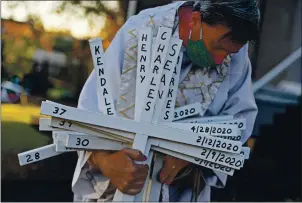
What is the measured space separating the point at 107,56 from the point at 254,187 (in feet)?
3.34

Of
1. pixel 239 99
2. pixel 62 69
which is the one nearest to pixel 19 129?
pixel 62 69

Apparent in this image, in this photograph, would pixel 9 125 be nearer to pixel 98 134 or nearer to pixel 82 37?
pixel 82 37

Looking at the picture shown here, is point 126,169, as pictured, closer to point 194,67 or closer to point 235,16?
point 194,67

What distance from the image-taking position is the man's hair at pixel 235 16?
167cm

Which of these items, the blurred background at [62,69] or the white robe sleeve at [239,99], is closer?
the white robe sleeve at [239,99]

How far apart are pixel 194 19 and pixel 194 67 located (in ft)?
0.48

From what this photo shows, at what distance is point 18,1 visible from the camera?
213 cm

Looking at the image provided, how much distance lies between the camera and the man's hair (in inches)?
65.6

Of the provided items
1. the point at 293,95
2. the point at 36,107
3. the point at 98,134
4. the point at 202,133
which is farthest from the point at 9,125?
the point at 293,95

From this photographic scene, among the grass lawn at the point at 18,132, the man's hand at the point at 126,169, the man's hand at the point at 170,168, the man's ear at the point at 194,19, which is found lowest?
the grass lawn at the point at 18,132

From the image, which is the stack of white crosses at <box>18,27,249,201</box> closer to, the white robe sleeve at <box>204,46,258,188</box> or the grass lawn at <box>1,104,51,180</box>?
the white robe sleeve at <box>204,46,258,188</box>

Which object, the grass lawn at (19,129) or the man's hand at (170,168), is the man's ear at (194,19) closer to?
the man's hand at (170,168)

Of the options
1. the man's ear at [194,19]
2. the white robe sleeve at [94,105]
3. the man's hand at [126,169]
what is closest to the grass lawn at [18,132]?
the white robe sleeve at [94,105]

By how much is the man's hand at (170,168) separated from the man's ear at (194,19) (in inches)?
16.1
